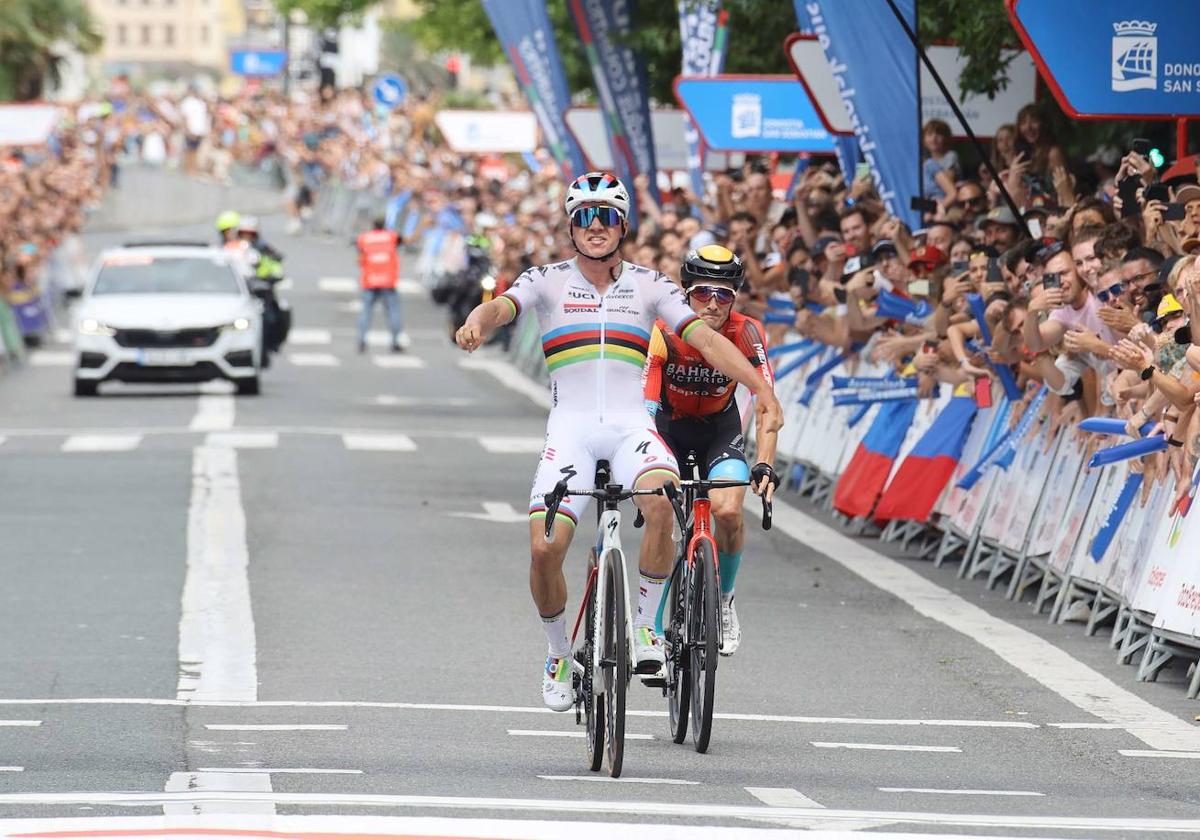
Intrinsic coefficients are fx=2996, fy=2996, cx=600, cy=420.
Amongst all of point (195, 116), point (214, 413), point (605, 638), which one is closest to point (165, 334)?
point (214, 413)

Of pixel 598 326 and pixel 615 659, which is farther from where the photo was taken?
pixel 598 326

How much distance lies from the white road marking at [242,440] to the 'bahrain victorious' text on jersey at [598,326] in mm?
14357

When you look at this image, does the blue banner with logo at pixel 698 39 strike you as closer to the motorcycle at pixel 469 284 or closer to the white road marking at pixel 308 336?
the motorcycle at pixel 469 284

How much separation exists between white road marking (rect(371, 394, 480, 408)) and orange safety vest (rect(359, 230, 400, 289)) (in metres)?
8.95

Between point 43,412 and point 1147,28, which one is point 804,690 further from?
point 43,412

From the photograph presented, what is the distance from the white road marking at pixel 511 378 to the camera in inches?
1343

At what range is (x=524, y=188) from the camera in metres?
47.7

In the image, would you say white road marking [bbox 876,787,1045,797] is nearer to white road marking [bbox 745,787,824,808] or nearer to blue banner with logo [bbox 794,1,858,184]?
white road marking [bbox 745,787,824,808]

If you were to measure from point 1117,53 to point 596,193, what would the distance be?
6.00m

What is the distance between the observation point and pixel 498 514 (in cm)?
1925

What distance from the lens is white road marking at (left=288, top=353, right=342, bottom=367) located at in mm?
39750

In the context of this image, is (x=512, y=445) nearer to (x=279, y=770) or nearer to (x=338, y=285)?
(x=279, y=770)

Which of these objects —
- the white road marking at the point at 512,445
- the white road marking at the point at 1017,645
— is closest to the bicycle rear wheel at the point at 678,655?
the white road marking at the point at 1017,645

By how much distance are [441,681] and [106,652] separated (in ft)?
5.29
